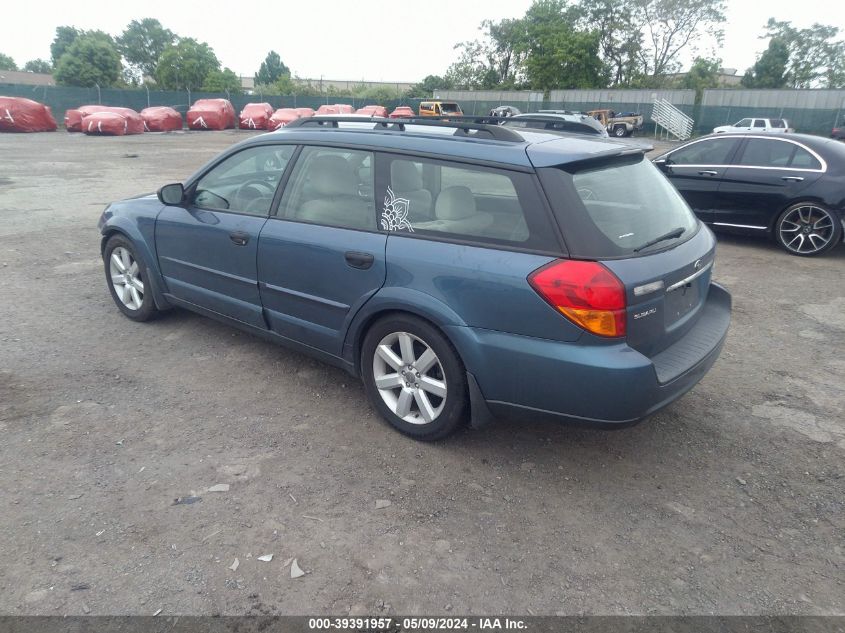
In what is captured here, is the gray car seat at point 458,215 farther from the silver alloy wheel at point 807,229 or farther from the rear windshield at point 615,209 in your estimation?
the silver alloy wheel at point 807,229

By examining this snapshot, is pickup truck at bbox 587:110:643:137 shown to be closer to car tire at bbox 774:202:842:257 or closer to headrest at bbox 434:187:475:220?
car tire at bbox 774:202:842:257

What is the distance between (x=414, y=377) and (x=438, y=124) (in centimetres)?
156

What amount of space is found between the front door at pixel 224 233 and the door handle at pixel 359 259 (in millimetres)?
833

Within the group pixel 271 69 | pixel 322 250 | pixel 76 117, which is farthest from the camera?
pixel 271 69

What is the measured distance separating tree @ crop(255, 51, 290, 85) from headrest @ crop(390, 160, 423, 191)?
11549 cm

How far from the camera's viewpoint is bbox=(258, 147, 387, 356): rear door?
11.7 ft

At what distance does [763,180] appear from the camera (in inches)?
311

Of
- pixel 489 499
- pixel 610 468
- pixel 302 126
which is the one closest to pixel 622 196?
pixel 610 468

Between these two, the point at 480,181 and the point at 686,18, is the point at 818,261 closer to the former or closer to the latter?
the point at 480,181

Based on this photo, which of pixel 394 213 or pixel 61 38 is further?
pixel 61 38

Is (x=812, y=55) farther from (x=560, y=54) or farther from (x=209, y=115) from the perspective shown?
(x=209, y=115)

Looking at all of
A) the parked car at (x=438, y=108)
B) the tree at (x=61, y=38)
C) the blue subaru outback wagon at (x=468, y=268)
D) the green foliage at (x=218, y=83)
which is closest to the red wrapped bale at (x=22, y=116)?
the parked car at (x=438, y=108)

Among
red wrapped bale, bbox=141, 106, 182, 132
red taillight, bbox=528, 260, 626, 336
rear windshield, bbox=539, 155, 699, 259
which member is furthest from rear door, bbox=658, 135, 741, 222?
red wrapped bale, bbox=141, 106, 182, 132

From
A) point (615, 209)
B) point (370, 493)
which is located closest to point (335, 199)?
point (615, 209)
